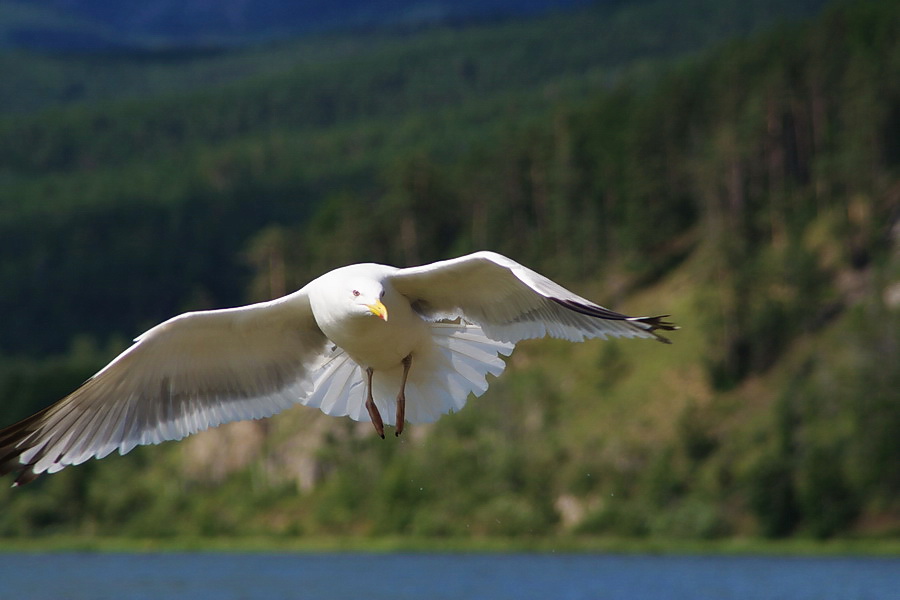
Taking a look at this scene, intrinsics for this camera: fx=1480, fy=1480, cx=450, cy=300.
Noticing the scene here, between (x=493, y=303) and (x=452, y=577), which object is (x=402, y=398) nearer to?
(x=493, y=303)

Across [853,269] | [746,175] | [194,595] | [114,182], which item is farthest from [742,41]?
[114,182]

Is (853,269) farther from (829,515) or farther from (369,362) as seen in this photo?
(369,362)

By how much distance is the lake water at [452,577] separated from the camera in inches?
1200

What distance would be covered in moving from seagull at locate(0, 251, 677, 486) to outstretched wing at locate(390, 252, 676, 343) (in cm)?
1

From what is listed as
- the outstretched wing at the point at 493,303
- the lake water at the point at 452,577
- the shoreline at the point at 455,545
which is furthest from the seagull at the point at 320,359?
the shoreline at the point at 455,545

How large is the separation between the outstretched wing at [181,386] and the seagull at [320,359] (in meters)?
0.01

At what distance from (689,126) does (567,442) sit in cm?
2673

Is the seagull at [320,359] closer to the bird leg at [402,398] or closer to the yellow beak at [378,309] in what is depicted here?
the bird leg at [402,398]

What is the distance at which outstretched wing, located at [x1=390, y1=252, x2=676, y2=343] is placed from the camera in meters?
11.8

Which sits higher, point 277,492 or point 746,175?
point 746,175

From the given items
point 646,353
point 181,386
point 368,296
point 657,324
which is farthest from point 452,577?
point 657,324

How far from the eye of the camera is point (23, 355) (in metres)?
110

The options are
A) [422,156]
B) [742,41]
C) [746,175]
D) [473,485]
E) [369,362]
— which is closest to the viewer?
[369,362]

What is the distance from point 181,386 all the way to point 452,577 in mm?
24347
